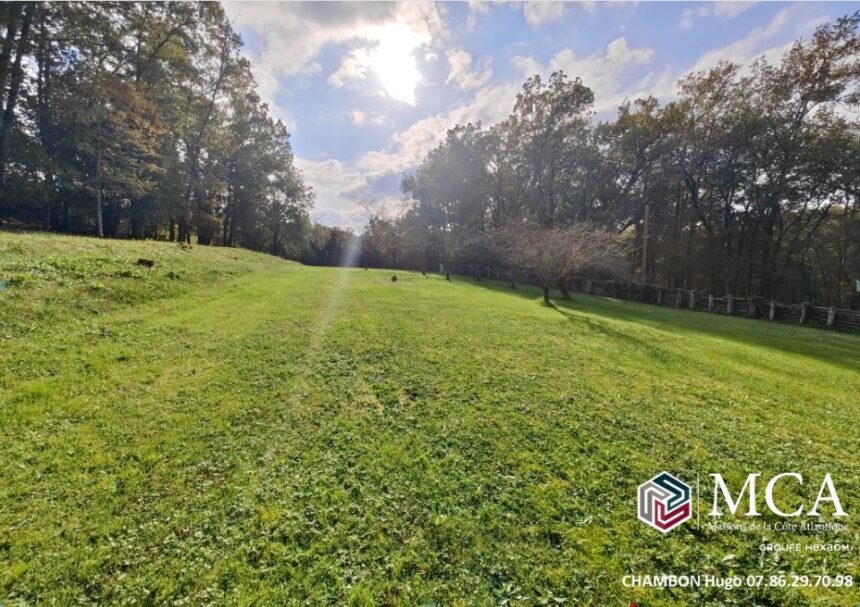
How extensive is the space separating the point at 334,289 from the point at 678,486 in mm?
12698

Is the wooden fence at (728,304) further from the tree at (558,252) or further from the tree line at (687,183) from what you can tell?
the tree at (558,252)

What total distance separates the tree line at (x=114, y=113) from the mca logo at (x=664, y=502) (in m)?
25.0

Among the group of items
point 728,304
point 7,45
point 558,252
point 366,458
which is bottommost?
point 366,458

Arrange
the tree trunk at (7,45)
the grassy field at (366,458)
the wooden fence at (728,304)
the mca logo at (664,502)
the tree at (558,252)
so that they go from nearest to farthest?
the grassy field at (366,458), the mca logo at (664,502), the wooden fence at (728,304), the tree trunk at (7,45), the tree at (558,252)

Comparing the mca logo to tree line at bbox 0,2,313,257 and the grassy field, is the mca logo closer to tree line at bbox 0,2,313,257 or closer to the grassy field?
the grassy field

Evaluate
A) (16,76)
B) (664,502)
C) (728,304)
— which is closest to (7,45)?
(16,76)

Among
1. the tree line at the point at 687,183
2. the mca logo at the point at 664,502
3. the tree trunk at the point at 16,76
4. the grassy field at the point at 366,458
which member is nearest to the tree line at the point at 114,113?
the tree trunk at the point at 16,76

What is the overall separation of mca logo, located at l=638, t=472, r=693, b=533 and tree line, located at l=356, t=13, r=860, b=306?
13541 millimetres

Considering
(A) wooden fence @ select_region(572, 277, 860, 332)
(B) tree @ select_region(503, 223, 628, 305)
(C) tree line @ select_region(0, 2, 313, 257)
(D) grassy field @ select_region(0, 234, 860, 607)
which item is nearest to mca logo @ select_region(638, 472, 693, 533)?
(D) grassy field @ select_region(0, 234, 860, 607)

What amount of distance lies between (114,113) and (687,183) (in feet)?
120

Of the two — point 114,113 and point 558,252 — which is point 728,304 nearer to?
point 558,252

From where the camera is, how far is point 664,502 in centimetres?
293

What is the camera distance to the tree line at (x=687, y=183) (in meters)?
17.6

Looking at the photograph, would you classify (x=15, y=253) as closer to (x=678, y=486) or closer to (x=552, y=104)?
(x=678, y=486)
